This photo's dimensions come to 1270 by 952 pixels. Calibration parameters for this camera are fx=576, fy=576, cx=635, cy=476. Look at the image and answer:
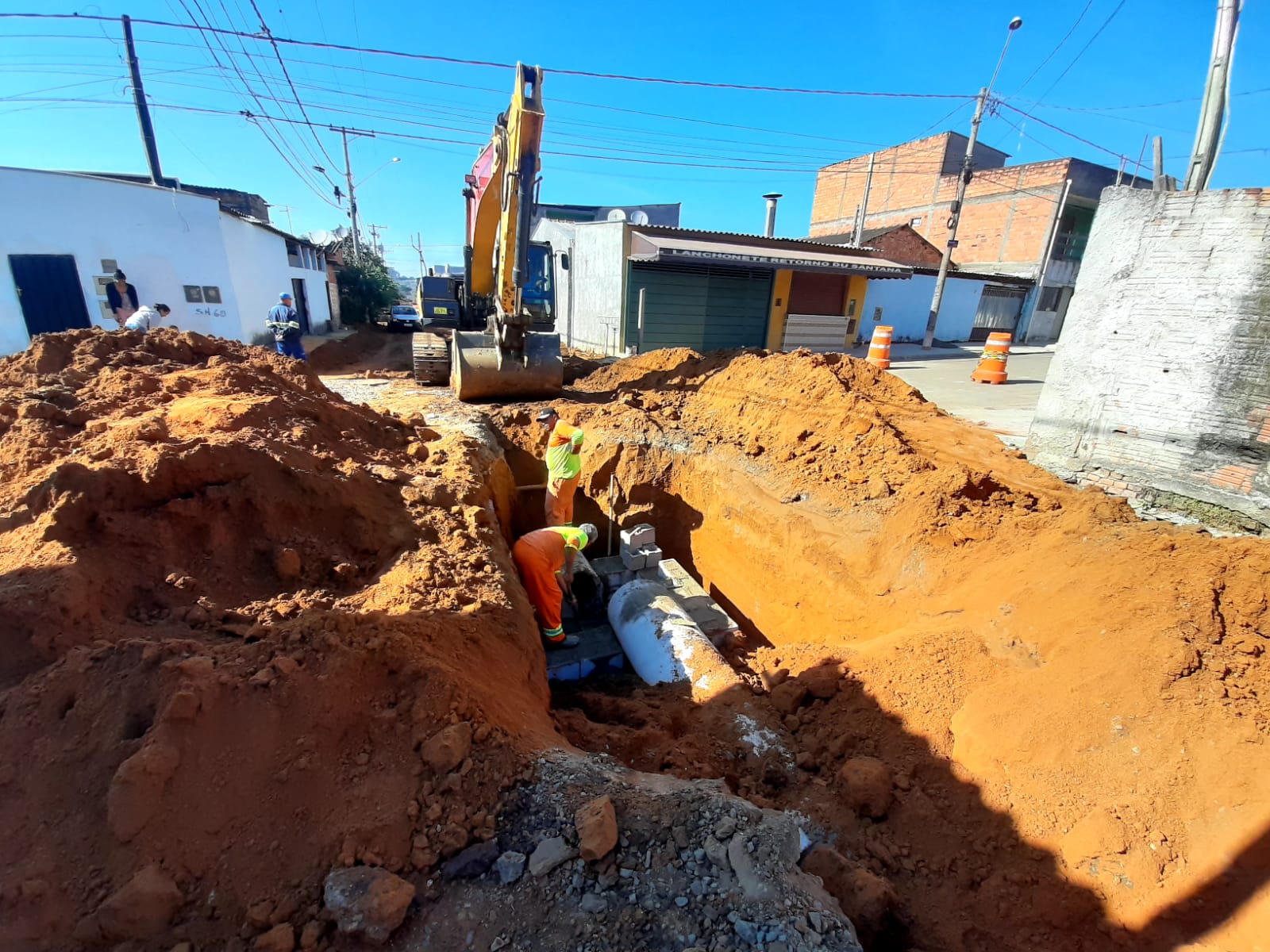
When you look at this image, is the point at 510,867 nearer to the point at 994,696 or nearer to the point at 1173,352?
the point at 994,696

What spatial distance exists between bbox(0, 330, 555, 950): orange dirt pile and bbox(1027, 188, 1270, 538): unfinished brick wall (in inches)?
223

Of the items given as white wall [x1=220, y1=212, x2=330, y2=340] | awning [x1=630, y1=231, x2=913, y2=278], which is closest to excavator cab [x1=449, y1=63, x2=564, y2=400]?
awning [x1=630, y1=231, x2=913, y2=278]

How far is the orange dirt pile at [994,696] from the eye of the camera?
2742 mm

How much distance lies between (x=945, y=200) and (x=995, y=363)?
70.7 ft

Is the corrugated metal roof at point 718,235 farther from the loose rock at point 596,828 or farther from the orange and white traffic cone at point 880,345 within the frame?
the loose rock at point 596,828

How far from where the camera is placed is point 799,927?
6.93 feet

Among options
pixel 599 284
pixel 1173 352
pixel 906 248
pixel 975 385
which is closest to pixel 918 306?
pixel 906 248

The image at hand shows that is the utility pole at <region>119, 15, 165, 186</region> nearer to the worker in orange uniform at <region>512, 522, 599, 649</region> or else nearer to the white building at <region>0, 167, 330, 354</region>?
the white building at <region>0, 167, 330, 354</region>

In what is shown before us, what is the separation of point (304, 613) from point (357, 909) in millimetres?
1622

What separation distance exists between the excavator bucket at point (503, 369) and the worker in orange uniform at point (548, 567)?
4.82 m

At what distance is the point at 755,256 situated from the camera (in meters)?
15.8

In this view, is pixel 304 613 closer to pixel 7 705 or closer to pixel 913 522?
pixel 7 705

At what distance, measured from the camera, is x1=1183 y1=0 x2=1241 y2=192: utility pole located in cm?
513

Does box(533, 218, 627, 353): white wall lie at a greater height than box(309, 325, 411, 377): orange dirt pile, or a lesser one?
greater
